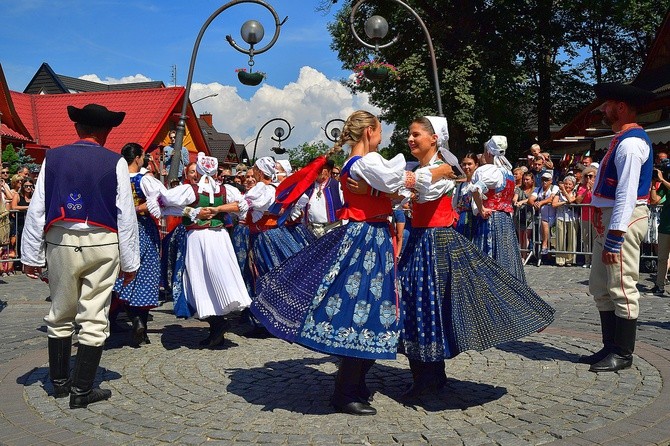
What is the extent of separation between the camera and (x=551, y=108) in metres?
33.1

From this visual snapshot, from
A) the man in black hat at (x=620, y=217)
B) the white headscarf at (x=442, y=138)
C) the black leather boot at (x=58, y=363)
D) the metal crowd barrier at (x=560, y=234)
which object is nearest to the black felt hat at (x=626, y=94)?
the man in black hat at (x=620, y=217)

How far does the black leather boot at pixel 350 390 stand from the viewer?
4.53 meters

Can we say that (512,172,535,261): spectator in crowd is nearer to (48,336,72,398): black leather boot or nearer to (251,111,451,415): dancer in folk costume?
(251,111,451,415): dancer in folk costume

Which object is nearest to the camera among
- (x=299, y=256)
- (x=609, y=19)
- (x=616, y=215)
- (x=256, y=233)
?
(x=299, y=256)

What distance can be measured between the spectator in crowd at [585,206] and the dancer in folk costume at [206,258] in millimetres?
8206

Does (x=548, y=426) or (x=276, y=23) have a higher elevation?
(x=276, y=23)

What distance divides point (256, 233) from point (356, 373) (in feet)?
11.3

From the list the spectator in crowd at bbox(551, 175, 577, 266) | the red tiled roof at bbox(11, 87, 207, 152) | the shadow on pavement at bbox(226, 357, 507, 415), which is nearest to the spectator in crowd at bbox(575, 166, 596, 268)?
the spectator in crowd at bbox(551, 175, 577, 266)

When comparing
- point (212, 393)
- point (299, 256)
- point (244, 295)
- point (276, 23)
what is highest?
point (276, 23)

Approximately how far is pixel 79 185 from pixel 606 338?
4.19 meters

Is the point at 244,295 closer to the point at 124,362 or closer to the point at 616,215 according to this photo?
the point at 124,362

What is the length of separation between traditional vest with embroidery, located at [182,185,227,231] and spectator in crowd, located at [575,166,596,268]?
26.9 ft

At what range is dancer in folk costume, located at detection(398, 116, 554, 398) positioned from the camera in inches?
178

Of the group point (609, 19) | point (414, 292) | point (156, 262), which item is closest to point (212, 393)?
point (414, 292)
